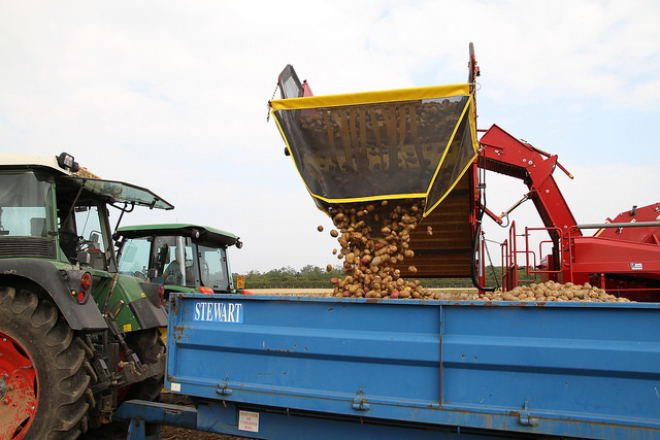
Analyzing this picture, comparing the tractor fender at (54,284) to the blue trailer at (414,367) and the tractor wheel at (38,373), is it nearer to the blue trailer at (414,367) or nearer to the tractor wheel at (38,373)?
the tractor wheel at (38,373)

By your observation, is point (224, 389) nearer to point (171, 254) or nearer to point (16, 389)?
point (16, 389)

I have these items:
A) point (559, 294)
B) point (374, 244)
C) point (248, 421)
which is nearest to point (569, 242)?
point (559, 294)

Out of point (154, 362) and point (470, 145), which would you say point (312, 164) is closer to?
point (470, 145)

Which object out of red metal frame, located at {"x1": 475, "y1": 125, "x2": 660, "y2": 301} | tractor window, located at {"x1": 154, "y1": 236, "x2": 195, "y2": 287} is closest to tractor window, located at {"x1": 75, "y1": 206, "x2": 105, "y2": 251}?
tractor window, located at {"x1": 154, "y1": 236, "x2": 195, "y2": 287}

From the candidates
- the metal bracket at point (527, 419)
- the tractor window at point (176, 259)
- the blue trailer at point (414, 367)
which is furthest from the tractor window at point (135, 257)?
the metal bracket at point (527, 419)

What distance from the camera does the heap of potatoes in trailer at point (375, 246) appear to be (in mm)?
3951

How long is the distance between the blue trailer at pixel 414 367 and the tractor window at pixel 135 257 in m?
3.94

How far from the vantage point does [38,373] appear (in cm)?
347

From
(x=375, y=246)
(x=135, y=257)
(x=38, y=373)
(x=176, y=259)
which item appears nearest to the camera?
(x=38, y=373)

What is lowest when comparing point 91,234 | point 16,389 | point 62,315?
point 16,389

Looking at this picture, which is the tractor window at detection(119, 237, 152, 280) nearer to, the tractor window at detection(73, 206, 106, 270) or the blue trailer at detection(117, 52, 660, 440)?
the tractor window at detection(73, 206, 106, 270)

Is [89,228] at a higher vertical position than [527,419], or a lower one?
higher

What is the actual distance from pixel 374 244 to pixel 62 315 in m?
2.45

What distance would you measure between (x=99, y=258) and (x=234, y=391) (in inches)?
91.8
